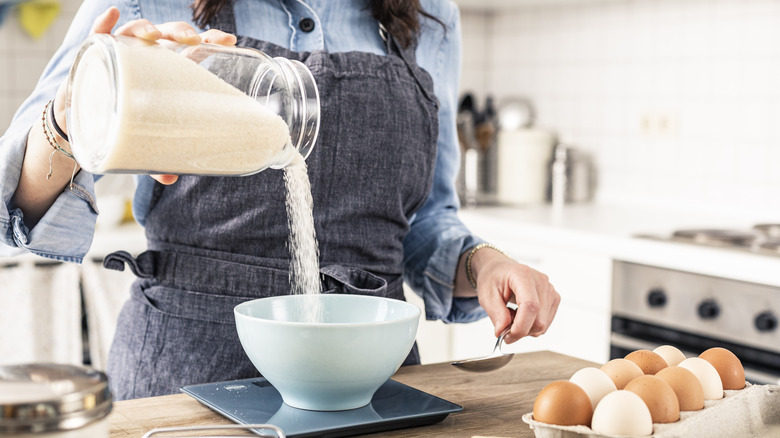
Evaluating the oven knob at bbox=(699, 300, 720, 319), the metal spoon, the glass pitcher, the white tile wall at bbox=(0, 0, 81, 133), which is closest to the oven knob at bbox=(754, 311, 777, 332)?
the oven knob at bbox=(699, 300, 720, 319)

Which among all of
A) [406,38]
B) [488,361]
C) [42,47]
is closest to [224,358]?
[488,361]

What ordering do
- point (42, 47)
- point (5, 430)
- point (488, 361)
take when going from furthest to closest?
point (42, 47) < point (488, 361) < point (5, 430)

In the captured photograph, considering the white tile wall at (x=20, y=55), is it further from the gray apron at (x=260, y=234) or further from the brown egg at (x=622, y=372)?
the brown egg at (x=622, y=372)

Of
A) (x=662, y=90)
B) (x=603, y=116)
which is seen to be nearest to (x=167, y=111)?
(x=662, y=90)

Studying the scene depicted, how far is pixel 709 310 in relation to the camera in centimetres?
185

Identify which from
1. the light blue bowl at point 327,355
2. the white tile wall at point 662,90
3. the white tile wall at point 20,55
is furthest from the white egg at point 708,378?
the white tile wall at point 20,55

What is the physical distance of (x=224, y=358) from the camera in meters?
0.98

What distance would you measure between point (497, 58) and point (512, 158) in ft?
1.66

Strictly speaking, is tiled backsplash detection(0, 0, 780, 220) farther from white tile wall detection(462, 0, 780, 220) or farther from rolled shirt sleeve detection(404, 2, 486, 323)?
rolled shirt sleeve detection(404, 2, 486, 323)

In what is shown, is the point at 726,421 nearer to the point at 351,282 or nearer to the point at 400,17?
the point at 351,282

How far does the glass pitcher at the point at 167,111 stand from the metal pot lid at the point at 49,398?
21 centimetres

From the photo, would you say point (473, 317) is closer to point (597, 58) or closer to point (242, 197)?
point (242, 197)

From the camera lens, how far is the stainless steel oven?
5.78ft

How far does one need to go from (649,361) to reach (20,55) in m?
2.32
